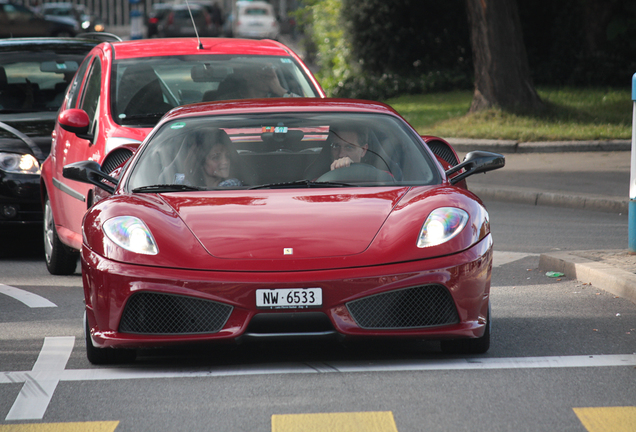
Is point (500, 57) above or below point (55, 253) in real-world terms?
below

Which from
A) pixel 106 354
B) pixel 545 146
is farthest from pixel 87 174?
pixel 545 146

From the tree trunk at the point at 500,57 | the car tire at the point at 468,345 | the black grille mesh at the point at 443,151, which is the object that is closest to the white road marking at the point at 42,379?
the car tire at the point at 468,345

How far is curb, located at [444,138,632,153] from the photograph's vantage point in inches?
594

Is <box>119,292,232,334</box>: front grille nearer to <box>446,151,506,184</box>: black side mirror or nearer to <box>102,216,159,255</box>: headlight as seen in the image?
<box>102,216,159,255</box>: headlight

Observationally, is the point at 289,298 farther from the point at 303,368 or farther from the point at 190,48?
the point at 190,48

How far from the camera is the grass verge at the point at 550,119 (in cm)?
1575

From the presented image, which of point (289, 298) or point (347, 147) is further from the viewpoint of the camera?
point (347, 147)

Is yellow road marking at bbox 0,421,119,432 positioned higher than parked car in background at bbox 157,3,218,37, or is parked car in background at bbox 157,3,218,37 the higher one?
yellow road marking at bbox 0,421,119,432

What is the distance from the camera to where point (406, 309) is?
4.89m

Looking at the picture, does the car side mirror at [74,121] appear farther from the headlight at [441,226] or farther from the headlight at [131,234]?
the headlight at [441,226]

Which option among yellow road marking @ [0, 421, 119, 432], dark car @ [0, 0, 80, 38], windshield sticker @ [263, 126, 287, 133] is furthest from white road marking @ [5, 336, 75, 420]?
dark car @ [0, 0, 80, 38]

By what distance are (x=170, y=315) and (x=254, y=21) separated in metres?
56.5

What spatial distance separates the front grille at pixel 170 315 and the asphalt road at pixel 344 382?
9.1 inches

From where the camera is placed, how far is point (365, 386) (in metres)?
4.66
